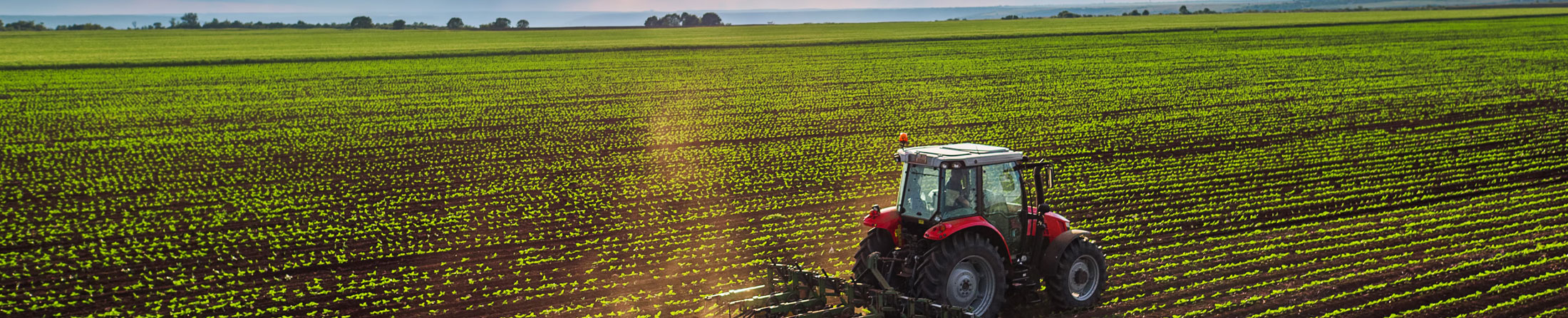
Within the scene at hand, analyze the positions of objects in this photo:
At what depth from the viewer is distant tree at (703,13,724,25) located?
12750 cm

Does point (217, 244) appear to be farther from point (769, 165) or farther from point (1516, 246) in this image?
point (1516, 246)

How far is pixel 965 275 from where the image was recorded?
10383 millimetres

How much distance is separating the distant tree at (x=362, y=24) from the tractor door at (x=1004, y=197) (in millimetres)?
115463

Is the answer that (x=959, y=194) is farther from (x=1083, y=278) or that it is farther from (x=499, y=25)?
(x=499, y=25)

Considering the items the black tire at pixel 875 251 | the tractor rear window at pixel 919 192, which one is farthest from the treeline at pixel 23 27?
the tractor rear window at pixel 919 192

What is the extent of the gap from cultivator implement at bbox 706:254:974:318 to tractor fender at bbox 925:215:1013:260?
1.87ft

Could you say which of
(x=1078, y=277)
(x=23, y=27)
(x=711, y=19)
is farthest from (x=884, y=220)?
(x=23, y=27)

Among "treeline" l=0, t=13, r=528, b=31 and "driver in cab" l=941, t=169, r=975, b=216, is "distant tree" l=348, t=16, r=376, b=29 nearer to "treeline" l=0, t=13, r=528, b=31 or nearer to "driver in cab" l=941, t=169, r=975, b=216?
"treeline" l=0, t=13, r=528, b=31

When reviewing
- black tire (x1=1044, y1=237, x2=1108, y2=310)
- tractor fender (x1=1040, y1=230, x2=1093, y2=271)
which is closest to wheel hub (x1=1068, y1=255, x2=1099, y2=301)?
black tire (x1=1044, y1=237, x2=1108, y2=310)

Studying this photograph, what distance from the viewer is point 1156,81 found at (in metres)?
39.0

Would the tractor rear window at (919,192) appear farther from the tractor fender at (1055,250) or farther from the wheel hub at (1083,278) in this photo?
the wheel hub at (1083,278)

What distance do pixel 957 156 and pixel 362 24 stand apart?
4703 inches

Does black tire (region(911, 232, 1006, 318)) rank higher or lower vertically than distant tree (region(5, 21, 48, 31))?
lower

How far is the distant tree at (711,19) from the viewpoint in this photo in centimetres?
12750
